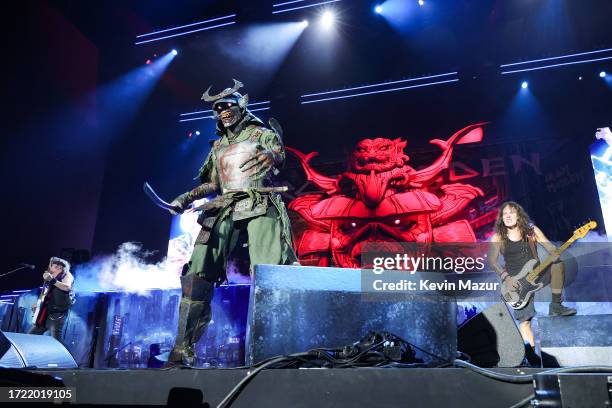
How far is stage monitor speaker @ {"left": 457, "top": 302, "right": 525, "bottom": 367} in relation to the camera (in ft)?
8.64

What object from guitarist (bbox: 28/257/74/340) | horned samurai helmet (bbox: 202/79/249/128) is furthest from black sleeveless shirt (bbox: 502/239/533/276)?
guitarist (bbox: 28/257/74/340)

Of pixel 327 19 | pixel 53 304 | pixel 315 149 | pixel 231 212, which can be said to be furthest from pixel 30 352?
pixel 315 149

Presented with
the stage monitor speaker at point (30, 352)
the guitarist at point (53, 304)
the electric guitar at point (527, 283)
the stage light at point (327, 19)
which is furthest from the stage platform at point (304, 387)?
the stage light at point (327, 19)

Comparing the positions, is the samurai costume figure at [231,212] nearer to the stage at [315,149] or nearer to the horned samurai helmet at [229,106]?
the horned samurai helmet at [229,106]

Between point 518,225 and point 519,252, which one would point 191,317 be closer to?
point 519,252

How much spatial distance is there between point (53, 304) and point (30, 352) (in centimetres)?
606

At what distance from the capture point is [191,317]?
317 cm

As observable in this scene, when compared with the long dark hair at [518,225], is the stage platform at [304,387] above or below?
below

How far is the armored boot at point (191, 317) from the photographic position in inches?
119

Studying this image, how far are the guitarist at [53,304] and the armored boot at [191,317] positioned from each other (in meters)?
6.14

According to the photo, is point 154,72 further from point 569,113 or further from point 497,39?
point 569,113

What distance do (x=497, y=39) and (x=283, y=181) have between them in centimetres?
645

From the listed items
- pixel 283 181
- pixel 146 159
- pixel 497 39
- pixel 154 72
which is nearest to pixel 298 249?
pixel 283 181

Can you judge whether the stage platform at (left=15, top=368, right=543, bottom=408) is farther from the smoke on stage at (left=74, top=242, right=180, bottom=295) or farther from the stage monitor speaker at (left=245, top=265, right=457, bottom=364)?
the smoke on stage at (left=74, top=242, right=180, bottom=295)
